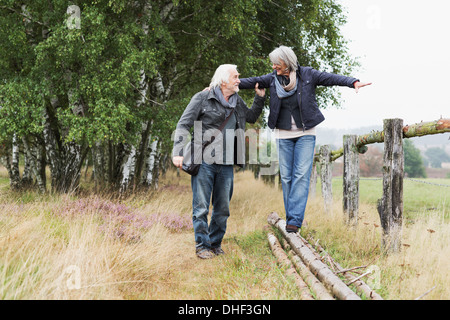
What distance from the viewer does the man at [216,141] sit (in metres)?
4.66

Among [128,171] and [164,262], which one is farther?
[128,171]

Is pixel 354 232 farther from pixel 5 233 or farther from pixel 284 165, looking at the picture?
pixel 5 233

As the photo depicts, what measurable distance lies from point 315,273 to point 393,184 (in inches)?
66.9

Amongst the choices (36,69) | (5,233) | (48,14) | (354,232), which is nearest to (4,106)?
(36,69)

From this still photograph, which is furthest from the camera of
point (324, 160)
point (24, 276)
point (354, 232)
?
point (324, 160)

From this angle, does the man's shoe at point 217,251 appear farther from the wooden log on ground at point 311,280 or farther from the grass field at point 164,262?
the wooden log on ground at point 311,280

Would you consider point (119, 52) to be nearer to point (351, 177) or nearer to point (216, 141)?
point (216, 141)

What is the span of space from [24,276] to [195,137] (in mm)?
2323

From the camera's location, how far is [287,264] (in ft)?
13.6

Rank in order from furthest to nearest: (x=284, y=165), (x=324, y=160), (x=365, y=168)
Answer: (x=365, y=168)
(x=324, y=160)
(x=284, y=165)

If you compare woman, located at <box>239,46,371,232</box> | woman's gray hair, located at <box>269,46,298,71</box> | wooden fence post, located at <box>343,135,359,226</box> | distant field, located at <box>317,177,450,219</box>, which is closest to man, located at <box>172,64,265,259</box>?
woman, located at <box>239,46,371,232</box>

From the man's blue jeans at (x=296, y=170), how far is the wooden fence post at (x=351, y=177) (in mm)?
1733

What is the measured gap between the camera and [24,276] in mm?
3236

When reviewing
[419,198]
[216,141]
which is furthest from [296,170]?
[419,198]
